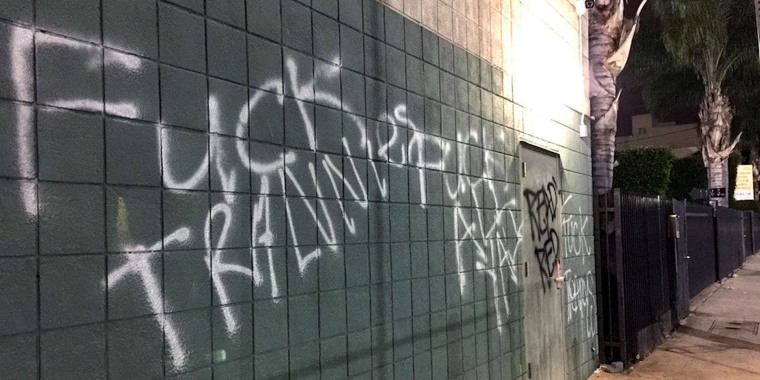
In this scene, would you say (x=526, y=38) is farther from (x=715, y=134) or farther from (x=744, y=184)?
(x=744, y=184)

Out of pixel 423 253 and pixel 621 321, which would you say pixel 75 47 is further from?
pixel 621 321

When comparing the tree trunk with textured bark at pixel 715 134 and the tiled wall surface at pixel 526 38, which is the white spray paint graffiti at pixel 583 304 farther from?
the tree trunk with textured bark at pixel 715 134

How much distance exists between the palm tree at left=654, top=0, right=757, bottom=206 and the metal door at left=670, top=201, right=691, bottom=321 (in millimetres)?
8733

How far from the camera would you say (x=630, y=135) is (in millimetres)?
62531

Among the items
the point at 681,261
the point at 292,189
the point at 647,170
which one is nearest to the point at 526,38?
the point at 292,189

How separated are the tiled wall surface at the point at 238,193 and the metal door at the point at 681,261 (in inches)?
306

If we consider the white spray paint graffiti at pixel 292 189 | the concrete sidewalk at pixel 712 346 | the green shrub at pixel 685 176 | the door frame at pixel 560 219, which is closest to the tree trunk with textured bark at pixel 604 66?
the door frame at pixel 560 219

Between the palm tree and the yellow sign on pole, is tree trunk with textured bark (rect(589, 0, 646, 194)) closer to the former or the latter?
the palm tree

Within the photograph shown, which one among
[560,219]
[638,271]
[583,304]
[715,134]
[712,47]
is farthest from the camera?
[715,134]

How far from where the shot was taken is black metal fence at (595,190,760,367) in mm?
8828

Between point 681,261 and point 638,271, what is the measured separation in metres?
4.19

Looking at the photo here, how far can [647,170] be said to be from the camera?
60.6ft

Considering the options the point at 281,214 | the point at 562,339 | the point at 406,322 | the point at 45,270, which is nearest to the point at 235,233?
the point at 281,214

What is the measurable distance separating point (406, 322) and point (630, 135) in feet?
205
